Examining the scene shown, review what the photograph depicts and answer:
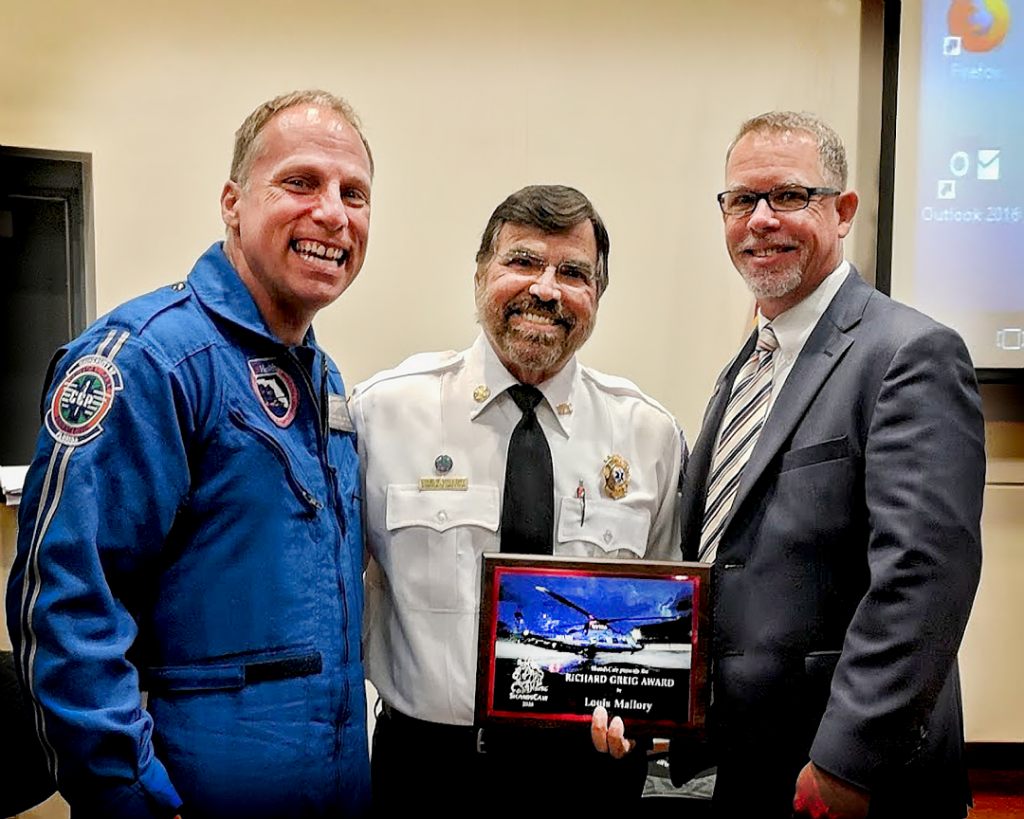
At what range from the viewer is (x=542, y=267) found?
1863 millimetres

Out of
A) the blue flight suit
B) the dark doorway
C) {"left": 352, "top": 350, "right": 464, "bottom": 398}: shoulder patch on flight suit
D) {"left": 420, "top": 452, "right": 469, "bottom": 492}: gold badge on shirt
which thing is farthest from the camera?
the dark doorway

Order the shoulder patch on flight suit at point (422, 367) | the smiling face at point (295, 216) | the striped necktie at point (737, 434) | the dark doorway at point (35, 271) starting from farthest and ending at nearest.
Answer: the dark doorway at point (35, 271) < the shoulder patch on flight suit at point (422, 367) < the striped necktie at point (737, 434) < the smiling face at point (295, 216)

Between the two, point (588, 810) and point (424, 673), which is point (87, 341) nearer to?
point (424, 673)

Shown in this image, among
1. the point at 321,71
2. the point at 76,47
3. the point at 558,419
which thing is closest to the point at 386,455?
the point at 558,419

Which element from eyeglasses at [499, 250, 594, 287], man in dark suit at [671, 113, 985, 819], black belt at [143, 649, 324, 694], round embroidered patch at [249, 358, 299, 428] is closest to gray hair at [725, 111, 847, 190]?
man in dark suit at [671, 113, 985, 819]

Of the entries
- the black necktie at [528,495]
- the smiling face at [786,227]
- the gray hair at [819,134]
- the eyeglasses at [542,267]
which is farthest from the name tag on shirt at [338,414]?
the gray hair at [819,134]

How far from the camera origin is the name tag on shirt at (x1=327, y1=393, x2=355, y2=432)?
5.36ft

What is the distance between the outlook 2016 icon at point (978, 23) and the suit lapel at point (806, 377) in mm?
1748

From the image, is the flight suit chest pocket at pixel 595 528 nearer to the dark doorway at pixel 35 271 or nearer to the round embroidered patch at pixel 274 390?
the round embroidered patch at pixel 274 390

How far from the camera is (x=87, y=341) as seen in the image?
1300 millimetres

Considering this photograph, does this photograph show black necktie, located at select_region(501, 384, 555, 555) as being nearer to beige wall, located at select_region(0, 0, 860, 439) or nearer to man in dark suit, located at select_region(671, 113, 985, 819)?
man in dark suit, located at select_region(671, 113, 985, 819)

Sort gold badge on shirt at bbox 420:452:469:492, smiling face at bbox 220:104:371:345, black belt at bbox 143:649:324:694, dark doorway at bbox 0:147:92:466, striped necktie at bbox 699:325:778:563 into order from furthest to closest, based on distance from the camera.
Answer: dark doorway at bbox 0:147:92:466 < gold badge on shirt at bbox 420:452:469:492 < striped necktie at bbox 699:325:778:563 < smiling face at bbox 220:104:371:345 < black belt at bbox 143:649:324:694

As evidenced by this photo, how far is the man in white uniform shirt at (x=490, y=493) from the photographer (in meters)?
1.76

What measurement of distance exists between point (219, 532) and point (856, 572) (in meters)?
1.05
